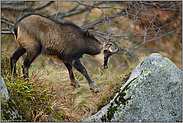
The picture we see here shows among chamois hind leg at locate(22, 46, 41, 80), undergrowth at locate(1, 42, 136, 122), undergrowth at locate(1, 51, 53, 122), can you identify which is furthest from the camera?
chamois hind leg at locate(22, 46, 41, 80)

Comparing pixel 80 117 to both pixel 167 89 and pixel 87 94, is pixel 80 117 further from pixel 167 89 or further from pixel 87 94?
pixel 167 89

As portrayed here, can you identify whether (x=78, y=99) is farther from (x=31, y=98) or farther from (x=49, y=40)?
(x=49, y=40)

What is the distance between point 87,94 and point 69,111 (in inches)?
29.0

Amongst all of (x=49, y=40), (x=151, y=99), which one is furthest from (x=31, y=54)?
(x=151, y=99)

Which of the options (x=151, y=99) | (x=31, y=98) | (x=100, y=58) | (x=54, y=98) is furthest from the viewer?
(x=100, y=58)

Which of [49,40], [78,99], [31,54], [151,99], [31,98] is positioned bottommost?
[78,99]

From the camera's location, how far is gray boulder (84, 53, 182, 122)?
337 cm

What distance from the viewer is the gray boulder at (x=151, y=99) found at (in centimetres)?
337

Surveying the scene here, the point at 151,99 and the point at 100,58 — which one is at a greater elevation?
the point at 100,58

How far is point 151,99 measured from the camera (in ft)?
11.3

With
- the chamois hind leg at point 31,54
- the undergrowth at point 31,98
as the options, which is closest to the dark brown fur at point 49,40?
the chamois hind leg at point 31,54

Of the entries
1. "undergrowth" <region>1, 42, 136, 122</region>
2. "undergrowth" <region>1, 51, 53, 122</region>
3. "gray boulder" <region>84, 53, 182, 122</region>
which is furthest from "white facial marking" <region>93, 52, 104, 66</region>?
"gray boulder" <region>84, 53, 182, 122</region>

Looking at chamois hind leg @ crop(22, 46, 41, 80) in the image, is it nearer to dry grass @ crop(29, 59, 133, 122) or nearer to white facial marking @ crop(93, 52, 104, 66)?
dry grass @ crop(29, 59, 133, 122)

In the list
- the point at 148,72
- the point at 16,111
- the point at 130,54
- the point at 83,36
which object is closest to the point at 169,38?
the point at 130,54
